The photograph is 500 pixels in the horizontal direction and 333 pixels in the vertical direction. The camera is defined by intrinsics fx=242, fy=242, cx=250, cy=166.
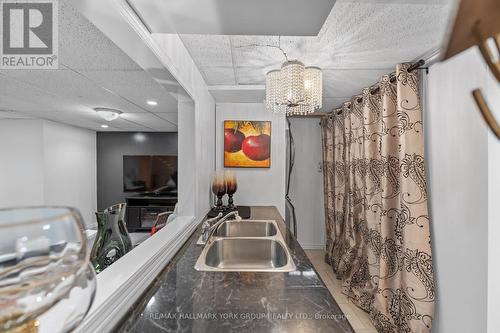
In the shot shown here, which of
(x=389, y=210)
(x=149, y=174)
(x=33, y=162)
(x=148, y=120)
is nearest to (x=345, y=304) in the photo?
(x=389, y=210)

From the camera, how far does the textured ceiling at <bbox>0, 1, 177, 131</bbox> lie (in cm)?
137

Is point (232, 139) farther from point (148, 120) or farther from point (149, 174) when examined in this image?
point (149, 174)

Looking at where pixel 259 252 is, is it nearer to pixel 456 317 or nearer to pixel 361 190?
pixel 456 317

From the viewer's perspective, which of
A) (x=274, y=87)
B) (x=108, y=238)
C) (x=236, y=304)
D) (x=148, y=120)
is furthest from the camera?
(x=148, y=120)

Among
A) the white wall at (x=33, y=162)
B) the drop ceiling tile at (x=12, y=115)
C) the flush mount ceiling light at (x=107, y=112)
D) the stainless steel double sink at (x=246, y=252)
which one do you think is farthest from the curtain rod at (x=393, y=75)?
the white wall at (x=33, y=162)

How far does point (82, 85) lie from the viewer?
85.6 inches

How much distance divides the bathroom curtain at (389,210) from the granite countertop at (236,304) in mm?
1177

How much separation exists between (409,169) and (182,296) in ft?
5.96

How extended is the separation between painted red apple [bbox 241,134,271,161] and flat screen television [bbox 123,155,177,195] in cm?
273

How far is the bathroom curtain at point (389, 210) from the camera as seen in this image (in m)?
1.79

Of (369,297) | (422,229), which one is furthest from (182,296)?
(369,297)

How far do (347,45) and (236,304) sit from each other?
5.63 feet

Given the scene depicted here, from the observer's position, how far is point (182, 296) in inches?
35.0

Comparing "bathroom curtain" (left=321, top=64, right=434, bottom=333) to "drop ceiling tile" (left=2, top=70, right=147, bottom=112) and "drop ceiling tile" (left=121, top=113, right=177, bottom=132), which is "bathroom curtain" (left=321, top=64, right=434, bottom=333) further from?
"drop ceiling tile" (left=121, top=113, right=177, bottom=132)
